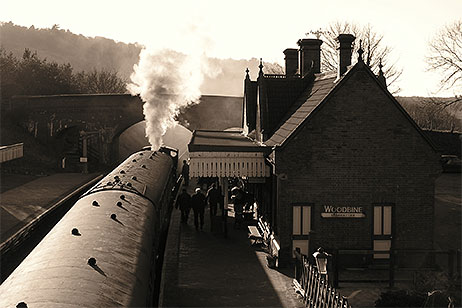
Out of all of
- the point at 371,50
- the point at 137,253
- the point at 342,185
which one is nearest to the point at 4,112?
the point at 371,50

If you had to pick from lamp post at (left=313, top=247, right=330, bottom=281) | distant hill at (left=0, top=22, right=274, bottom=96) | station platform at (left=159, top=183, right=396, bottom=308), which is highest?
distant hill at (left=0, top=22, right=274, bottom=96)

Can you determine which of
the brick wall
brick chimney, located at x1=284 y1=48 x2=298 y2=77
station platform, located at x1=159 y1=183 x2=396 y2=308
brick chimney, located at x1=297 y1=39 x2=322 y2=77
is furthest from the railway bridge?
the brick wall

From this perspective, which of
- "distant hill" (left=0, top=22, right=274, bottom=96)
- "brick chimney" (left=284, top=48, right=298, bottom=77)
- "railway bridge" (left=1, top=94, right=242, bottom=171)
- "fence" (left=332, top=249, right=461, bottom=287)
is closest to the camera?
"fence" (left=332, top=249, right=461, bottom=287)

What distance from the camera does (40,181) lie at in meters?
35.3

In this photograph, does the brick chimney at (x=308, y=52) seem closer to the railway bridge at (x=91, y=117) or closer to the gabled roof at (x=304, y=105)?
Answer: the gabled roof at (x=304, y=105)

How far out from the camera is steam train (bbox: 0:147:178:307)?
6.57 meters

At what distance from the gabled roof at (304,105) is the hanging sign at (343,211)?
235 centimetres

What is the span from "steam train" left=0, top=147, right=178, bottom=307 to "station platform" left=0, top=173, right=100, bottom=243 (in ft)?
30.7

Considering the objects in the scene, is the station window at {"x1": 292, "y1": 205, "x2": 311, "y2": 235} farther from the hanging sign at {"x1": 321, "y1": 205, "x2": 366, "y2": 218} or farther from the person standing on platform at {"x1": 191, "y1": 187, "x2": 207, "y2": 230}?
the person standing on platform at {"x1": 191, "y1": 187, "x2": 207, "y2": 230}

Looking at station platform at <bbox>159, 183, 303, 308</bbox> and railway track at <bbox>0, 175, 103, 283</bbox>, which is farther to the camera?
railway track at <bbox>0, 175, 103, 283</bbox>

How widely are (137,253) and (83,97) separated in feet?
123

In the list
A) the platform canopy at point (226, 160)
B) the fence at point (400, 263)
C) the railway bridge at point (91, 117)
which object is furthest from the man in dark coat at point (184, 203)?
the railway bridge at point (91, 117)

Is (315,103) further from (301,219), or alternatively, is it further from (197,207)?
(197,207)

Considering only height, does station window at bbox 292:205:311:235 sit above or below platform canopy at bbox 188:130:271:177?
below
